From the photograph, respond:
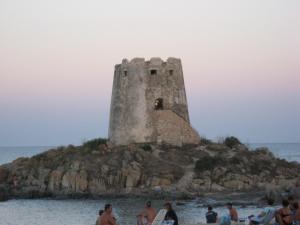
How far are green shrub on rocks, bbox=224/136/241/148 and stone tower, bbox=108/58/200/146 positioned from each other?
8.66 feet

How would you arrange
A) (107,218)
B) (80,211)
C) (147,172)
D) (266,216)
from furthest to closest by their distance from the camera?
(147,172)
(80,211)
(266,216)
(107,218)

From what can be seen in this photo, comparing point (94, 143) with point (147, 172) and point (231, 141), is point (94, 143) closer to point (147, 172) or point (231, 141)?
point (147, 172)

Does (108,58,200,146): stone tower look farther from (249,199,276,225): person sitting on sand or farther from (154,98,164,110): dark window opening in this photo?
(249,199,276,225): person sitting on sand

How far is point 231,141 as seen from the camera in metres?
51.2

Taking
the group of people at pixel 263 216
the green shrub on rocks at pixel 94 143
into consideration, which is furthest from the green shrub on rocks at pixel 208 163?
the group of people at pixel 263 216

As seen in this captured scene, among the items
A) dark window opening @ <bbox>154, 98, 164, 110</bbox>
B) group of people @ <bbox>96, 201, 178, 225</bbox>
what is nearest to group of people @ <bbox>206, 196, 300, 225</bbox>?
group of people @ <bbox>96, 201, 178, 225</bbox>

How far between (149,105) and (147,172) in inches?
351

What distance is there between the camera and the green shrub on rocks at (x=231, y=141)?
166 feet

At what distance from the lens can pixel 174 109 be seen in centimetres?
5078

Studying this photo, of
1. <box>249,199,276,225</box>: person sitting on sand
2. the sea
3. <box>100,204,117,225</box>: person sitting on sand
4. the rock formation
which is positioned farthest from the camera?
the rock formation

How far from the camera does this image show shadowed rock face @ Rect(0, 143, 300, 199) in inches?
1628

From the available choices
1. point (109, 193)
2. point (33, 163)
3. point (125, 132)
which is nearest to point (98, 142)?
point (125, 132)

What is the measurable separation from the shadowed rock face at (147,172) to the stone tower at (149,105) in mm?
2263

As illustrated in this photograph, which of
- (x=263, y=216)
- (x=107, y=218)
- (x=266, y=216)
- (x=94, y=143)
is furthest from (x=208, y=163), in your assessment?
(x=107, y=218)
